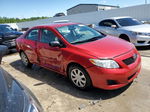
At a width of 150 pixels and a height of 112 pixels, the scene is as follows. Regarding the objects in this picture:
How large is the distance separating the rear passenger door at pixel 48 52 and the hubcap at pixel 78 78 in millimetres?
533

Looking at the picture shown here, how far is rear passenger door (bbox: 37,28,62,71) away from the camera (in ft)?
14.5

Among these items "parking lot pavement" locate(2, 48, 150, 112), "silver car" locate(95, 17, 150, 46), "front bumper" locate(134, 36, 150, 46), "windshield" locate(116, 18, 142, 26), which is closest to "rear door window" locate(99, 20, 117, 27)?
"silver car" locate(95, 17, 150, 46)

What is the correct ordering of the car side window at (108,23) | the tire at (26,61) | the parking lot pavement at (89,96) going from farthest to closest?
the car side window at (108,23) → the tire at (26,61) → the parking lot pavement at (89,96)

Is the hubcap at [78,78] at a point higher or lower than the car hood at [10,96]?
lower

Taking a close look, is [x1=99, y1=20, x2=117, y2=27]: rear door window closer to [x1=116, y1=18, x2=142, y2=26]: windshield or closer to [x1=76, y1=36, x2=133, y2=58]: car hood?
[x1=116, y1=18, x2=142, y2=26]: windshield

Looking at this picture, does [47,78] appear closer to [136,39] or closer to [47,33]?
[47,33]

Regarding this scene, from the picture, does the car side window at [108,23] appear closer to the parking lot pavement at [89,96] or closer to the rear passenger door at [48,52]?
the parking lot pavement at [89,96]

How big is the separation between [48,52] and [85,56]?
4.56 feet

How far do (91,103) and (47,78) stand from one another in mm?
1955

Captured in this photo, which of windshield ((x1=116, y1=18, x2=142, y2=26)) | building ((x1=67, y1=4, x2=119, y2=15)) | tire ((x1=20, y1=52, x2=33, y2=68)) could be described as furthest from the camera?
building ((x1=67, y1=4, x2=119, y2=15))

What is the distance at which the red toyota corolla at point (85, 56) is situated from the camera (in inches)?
138

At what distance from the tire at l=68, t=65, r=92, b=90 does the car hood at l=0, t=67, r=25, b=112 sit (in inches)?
69.2

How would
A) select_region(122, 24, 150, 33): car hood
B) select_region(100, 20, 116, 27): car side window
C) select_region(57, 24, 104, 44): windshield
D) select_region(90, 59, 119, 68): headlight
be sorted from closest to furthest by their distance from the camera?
select_region(90, 59, 119, 68): headlight
select_region(57, 24, 104, 44): windshield
select_region(122, 24, 150, 33): car hood
select_region(100, 20, 116, 27): car side window

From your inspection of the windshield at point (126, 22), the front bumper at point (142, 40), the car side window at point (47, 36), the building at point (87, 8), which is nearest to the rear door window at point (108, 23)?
the windshield at point (126, 22)
